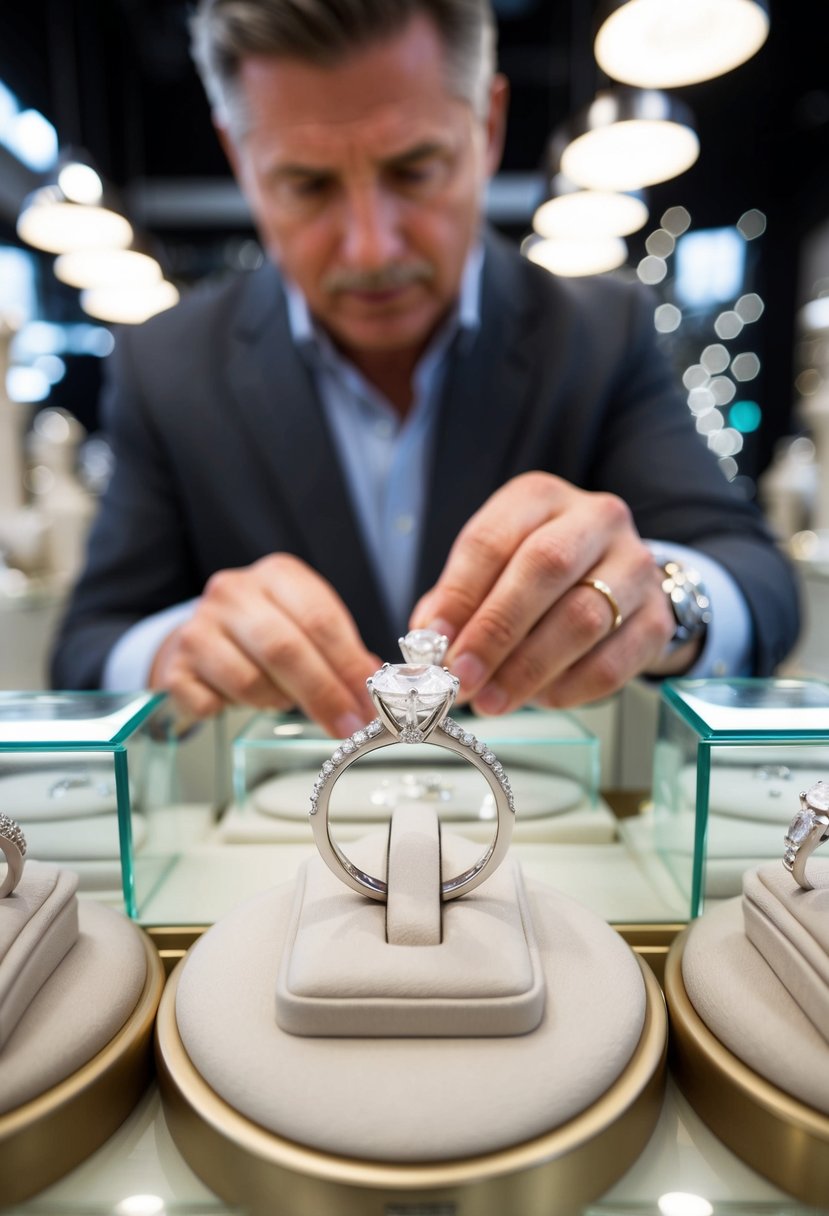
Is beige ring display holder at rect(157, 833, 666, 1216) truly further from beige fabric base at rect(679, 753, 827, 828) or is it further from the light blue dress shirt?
the light blue dress shirt

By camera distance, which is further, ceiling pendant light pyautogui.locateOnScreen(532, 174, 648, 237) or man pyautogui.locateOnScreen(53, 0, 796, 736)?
ceiling pendant light pyautogui.locateOnScreen(532, 174, 648, 237)

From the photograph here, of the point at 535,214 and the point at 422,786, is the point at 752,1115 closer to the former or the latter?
the point at 422,786

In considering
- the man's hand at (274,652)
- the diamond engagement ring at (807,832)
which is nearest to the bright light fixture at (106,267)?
the man's hand at (274,652)

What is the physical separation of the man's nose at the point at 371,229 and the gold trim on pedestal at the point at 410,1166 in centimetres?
75

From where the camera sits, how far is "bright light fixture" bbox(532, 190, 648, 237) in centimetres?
173

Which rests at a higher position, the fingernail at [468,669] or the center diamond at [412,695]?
the center diamond at [412,695]

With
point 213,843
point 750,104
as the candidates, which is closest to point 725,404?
point 750,104

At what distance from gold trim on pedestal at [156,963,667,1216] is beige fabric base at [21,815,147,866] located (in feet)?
0.44

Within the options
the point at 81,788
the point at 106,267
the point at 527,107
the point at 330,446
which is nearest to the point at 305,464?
the point at 330,446

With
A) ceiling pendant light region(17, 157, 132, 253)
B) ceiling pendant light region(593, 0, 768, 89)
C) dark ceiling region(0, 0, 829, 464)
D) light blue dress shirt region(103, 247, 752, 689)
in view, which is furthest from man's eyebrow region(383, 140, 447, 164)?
dark ceiling region(0, 0, 829, 464)

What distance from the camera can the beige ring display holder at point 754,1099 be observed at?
23cm

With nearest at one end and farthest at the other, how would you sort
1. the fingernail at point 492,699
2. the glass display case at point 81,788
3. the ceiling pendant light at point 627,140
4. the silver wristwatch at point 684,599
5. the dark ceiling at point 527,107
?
the glass display case at point 81,788
the fingernail at point 492,699
the silver wristwatch at point 684,599
the ceiling pendant light at point 627,140
the dark ceiling at point 527,107

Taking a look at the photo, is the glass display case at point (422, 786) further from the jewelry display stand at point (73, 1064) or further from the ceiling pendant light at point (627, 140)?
the ceiling pendant light at point (627, 140)

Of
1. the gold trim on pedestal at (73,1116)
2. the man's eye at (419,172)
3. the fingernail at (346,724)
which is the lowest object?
the gold trim on pedestal at (73,1116)
